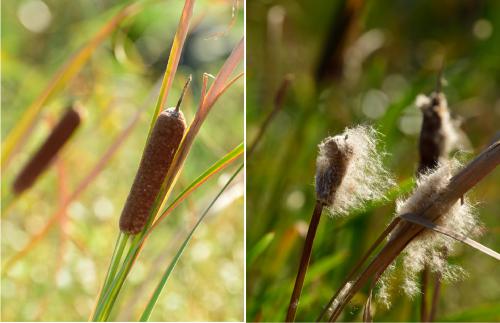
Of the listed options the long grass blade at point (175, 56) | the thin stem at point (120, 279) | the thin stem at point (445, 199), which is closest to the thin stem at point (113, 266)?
the thin stem at point (120, 279)

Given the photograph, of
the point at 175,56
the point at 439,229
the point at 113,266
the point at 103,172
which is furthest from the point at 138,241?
the point at 103,172

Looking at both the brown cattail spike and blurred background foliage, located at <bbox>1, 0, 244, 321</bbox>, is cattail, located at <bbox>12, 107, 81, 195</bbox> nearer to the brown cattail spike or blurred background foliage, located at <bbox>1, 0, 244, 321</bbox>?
blurred background foliage, located at <bbox>1, 0, 244, 321</bbox>

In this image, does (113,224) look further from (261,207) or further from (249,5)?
(249,5)

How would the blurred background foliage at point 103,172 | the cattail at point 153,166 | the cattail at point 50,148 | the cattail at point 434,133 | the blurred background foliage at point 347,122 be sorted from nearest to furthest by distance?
1. the cattail at point 153,166
2. the cattail at point 434,133
3. the cattail at point 50,148
4. the blurred background foliage at point 347,122
5. the blurred background foliage at point 103,172

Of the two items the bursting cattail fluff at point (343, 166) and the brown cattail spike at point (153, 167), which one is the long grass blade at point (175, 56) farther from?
the bursting cattail fluff at point (343, 166)

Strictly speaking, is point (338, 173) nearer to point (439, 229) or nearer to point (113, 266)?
point (439, 229)
